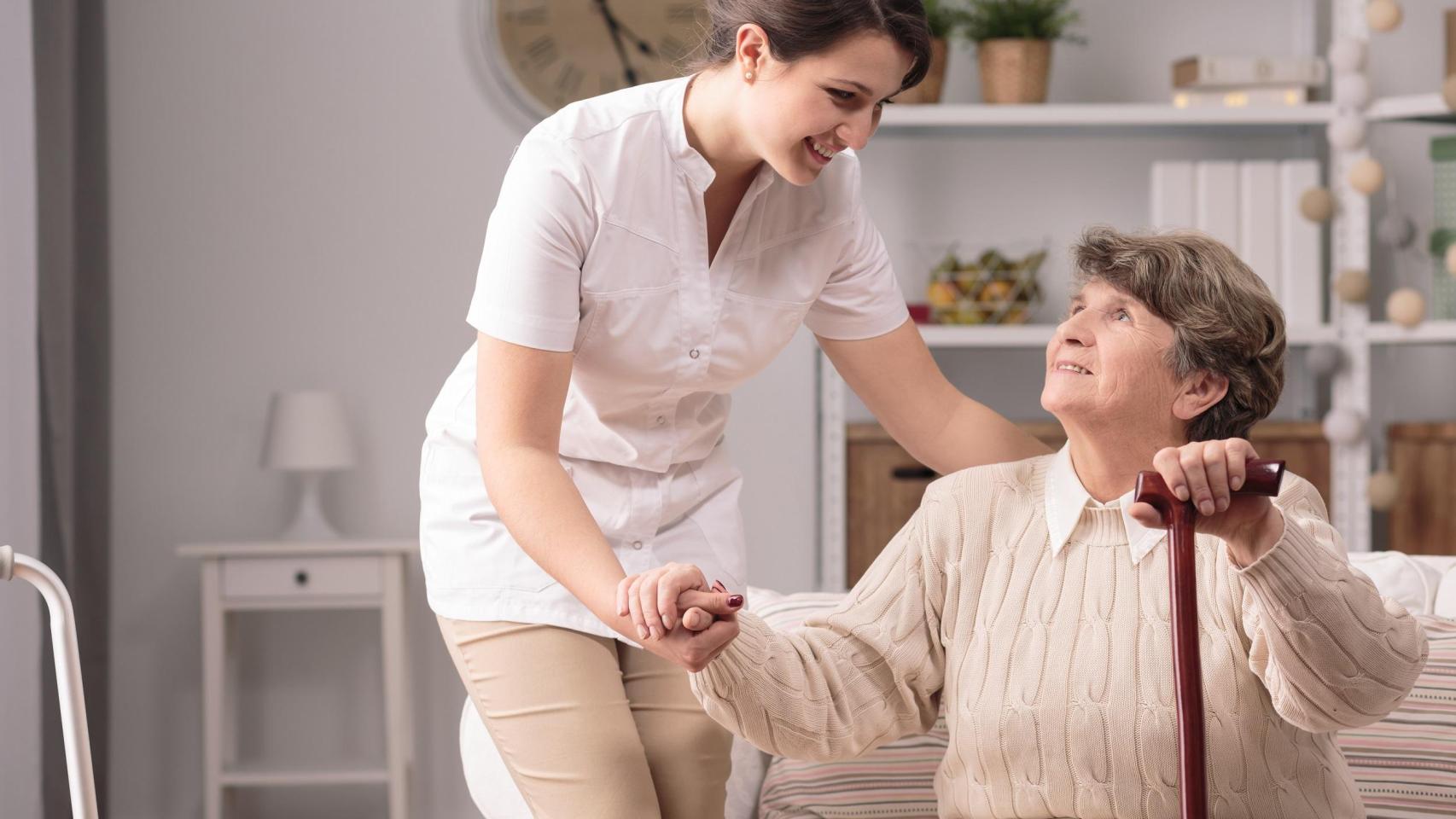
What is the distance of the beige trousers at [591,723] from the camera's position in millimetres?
1334

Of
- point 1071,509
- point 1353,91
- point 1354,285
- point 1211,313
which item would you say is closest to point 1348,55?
point 1353,91

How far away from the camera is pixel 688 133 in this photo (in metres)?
1.45

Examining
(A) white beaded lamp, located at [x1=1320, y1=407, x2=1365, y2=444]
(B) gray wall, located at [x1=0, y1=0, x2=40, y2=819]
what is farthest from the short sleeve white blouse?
(A) white beaded lamp, located at [x1=1320, y1=407, x2=1365, y2=444]

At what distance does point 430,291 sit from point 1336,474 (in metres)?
2.20

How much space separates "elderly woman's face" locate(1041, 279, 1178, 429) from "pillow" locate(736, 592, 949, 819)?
1.60 feet

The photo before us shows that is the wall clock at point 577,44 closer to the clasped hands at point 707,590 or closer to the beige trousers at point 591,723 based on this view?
the beige trousers at point 591,723

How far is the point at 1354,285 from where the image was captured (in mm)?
3189

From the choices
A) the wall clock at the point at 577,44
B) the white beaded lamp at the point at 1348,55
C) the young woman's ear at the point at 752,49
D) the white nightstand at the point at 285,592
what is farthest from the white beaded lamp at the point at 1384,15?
the white nightstand at the point at 285,592

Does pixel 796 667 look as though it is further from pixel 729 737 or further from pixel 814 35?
pixel 814 35

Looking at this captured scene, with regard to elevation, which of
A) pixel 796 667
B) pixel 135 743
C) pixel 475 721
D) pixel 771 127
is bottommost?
pixel 135 743

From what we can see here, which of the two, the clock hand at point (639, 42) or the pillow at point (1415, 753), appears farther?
the clock hand at point (639, 42)

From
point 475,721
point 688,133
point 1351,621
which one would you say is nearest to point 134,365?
point 475,721

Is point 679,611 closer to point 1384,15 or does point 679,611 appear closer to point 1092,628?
point 1092,628

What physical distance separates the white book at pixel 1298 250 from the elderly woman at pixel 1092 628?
1974 millimetres
